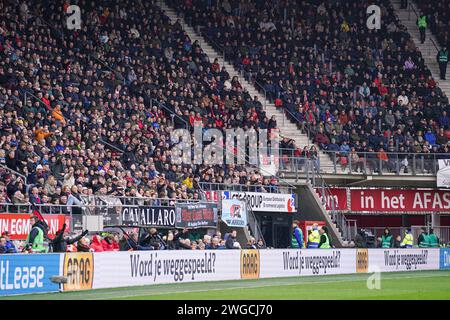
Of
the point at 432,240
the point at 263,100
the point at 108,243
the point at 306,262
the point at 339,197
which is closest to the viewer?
the point at 108,243

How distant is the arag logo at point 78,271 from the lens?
78.4ft

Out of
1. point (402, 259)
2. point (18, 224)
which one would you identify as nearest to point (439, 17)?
point (402, 259)

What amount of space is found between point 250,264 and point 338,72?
19.9 metres

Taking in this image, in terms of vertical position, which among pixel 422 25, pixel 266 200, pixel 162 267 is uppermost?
pixel 422 25

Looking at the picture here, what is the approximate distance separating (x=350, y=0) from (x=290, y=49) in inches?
239

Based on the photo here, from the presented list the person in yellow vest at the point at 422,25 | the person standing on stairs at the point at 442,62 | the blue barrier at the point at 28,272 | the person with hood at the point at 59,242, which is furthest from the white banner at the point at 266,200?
the person in yellow vest at the point at 422,25

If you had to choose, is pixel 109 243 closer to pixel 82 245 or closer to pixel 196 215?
pixel 82 245

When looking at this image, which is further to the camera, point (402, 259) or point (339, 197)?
point (339, 197)

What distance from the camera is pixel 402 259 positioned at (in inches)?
1486

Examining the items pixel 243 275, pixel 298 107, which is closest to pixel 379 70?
pixel 298 107

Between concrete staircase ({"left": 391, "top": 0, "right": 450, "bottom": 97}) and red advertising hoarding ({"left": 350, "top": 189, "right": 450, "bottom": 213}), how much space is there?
641 centimetres

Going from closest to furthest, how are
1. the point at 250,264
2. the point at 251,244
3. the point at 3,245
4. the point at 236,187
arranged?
1. the point at 3,245
2. the point at 250,264
3. the point at 251,244
4. the point at 236,187

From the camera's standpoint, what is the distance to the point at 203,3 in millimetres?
48969
